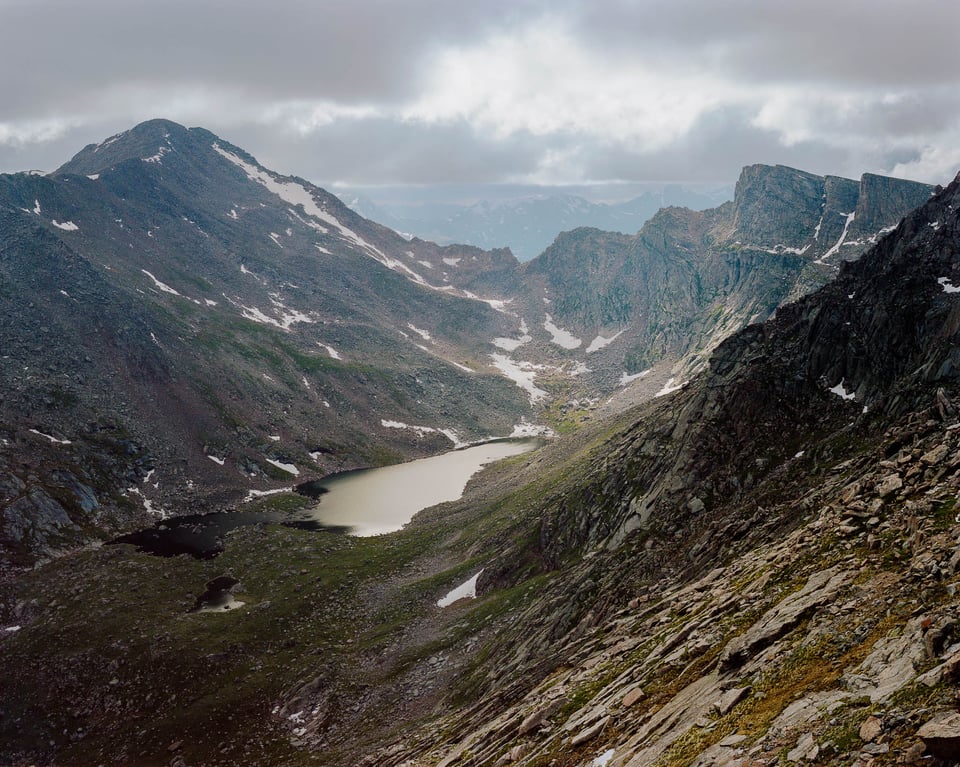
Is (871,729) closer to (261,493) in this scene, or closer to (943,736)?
(943,736)

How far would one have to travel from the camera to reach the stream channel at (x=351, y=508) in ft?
386

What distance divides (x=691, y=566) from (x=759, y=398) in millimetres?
22806

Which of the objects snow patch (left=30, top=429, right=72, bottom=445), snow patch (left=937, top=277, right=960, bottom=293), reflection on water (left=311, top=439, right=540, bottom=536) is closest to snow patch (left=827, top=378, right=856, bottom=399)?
snow patch (left=937, top=277, right=960, bottom=293)

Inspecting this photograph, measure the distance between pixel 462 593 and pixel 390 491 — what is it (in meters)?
84.3

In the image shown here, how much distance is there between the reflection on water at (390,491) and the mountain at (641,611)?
84.8ft

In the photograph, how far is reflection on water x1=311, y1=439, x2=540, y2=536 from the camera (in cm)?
13525

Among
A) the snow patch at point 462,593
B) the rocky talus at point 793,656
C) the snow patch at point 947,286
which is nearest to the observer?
the rocky talus at point 793,656

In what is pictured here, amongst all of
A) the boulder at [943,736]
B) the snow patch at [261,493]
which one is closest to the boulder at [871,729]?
the boulder at [943,736]

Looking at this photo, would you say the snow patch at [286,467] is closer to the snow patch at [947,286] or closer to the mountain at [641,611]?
the mountain at [641,611]

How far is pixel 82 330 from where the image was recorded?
550 ft

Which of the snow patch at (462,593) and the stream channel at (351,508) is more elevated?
the stream channel at (351,508)

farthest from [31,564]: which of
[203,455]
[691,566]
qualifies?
[691,566]

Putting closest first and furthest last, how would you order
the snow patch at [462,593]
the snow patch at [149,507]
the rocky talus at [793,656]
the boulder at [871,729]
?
the boulder at [871,729], the rocky talus at [793,656], the snow patch at [462,593], the snow patch at [149,507]

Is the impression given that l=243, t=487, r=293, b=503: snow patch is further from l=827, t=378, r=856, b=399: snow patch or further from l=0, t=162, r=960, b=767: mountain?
l=827, t=378, r=856, b=399: snow patch
